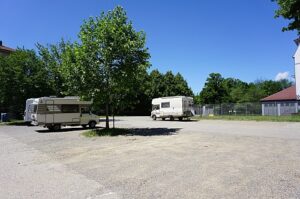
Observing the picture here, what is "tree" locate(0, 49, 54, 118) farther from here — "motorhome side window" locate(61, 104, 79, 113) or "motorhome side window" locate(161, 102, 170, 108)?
"motorhome side window" locate(161, 102, 170, 108)

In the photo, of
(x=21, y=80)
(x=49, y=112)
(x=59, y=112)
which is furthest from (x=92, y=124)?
(x=21, y=80)

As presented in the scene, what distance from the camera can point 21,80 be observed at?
39219 mm

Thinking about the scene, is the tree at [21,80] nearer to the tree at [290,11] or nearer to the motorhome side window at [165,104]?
the motorhome side window at [165,104]

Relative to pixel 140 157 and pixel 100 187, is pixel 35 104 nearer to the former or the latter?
pixel 140 157

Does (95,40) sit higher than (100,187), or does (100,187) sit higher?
(95,40)

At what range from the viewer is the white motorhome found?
26500 millimetres

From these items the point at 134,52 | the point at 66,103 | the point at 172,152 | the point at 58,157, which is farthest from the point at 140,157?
the point at 66,103

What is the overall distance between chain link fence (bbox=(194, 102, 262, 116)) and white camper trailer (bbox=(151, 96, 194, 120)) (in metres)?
11.2

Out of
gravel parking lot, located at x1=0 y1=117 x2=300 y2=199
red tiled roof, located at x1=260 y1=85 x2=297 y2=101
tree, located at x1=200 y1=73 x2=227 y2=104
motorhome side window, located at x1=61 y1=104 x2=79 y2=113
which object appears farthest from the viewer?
tree, located at x1=200 y1=73 x2=227 y2=104

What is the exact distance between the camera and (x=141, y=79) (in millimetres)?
23000

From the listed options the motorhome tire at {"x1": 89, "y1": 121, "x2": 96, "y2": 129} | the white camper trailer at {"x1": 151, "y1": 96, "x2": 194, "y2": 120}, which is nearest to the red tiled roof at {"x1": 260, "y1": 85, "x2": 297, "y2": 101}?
the white camper trailer at {"x1": 151, "y1": 96, "x2": 194, "y2": 120}

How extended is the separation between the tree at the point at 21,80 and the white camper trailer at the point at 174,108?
14212 millimetres

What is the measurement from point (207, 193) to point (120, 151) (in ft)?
23.4

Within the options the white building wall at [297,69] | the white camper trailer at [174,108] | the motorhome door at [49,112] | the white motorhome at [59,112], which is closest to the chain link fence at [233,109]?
the white building wall at [297,69]
